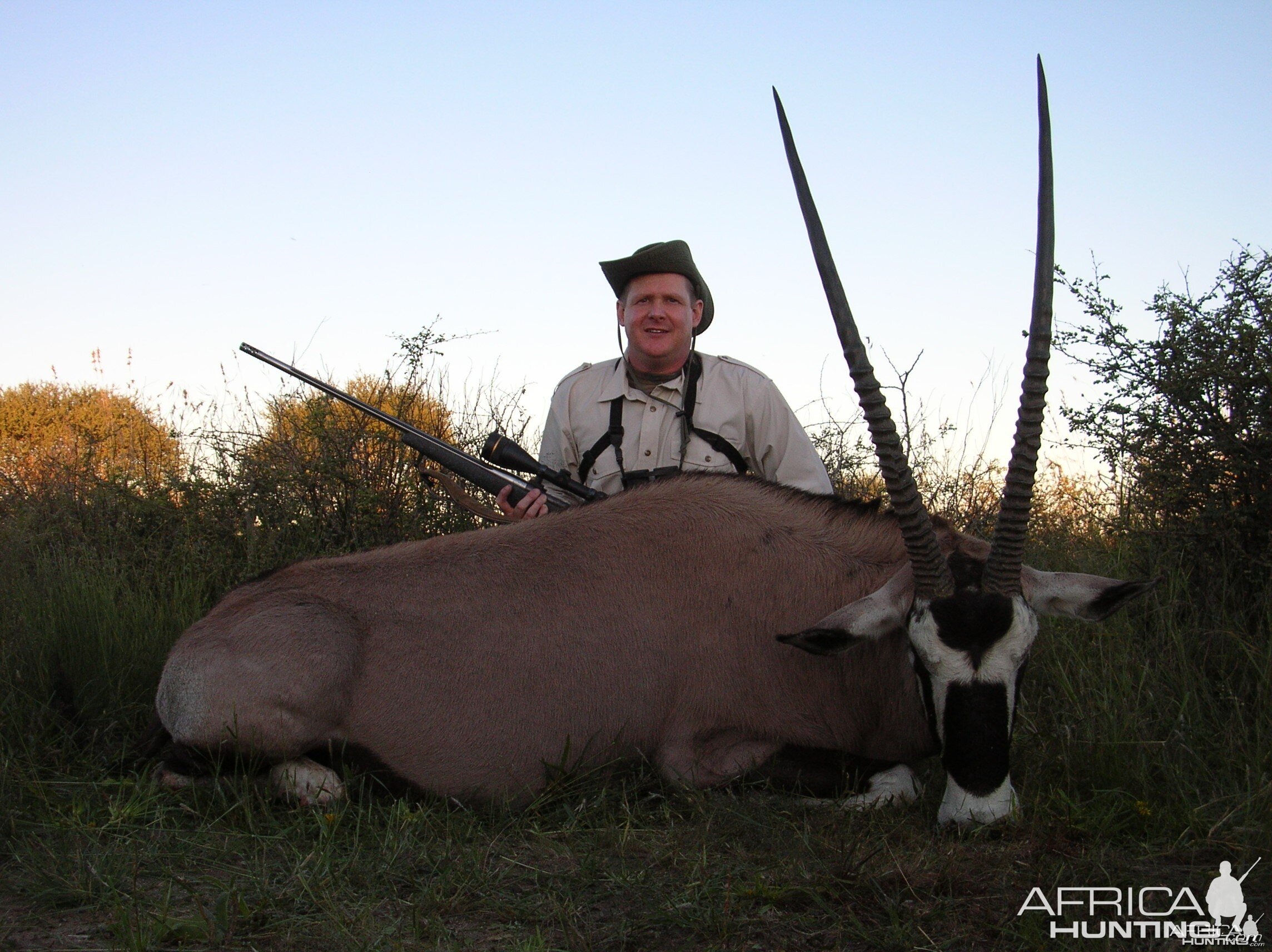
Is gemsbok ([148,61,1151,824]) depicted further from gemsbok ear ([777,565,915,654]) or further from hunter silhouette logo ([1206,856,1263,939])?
hunter silhouette logo ([1206,856,1263,939])

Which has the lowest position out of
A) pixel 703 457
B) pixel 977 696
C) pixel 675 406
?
pixel 977 696

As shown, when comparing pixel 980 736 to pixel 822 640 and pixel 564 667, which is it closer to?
pixel 822 640

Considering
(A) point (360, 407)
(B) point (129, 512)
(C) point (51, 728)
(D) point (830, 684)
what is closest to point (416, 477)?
(A) point (360, 407)

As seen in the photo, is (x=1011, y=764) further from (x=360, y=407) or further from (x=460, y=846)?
(x=360, y=407)

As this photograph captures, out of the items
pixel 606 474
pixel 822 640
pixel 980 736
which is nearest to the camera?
pixel 980 736

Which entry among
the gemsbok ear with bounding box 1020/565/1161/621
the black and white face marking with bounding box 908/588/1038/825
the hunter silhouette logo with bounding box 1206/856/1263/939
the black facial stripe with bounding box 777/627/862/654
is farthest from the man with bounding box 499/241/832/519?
the hunter silhouette logo with bounding box 1206/856/1263/939

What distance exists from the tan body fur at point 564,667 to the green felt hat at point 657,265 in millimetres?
2119

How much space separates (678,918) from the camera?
9.00 feet

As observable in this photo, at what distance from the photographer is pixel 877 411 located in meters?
3.61

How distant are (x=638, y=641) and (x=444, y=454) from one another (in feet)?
8.12

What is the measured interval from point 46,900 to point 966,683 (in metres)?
2.64

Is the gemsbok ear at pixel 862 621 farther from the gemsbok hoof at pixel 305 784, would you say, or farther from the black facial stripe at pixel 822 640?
the gemsbok hoof at pixel 305 784

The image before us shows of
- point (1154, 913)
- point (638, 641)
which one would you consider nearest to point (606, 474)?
point (638, 641)

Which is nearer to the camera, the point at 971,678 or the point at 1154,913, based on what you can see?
the point at 1154,913
